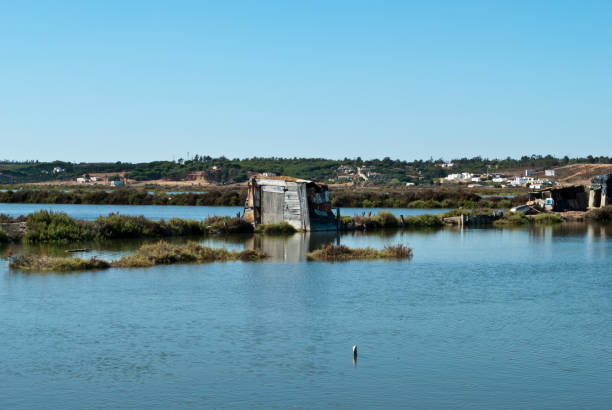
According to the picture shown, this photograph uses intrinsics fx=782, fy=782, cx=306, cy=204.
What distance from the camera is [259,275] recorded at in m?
22.9

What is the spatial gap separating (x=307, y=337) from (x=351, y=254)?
12.3 m

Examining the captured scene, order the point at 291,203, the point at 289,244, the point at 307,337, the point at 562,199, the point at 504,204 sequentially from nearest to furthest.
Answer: the point at 307,337 → the point at 289,244 → the point at 291,203 → the point at 562,199 → the point at 504,204

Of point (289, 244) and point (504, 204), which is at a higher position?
point (504, 204)

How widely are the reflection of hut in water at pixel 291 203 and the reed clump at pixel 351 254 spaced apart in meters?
9.55

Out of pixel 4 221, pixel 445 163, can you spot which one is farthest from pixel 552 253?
pixel 445 163

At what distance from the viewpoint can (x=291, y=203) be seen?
1494 inches

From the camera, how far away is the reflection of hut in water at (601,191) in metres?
53.2

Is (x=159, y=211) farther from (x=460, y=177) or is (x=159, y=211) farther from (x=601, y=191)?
(x=460, y=177)

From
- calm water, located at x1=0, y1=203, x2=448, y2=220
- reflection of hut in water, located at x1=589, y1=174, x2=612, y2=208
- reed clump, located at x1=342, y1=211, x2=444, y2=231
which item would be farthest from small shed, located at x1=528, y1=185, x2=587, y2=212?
reed clump, located at x1=342, y1=211, x2=444, y2=231

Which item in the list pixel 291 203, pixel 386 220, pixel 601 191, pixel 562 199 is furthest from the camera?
pixel 601 191

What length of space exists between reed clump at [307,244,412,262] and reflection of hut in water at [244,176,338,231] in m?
9.55

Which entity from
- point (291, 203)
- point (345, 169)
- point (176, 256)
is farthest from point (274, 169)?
point (176, 256)

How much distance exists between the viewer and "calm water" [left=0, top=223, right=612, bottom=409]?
11.7m

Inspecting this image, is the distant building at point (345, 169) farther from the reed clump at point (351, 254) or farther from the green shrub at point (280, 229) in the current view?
the reed clump at point (351, 254)
